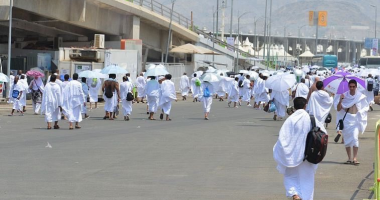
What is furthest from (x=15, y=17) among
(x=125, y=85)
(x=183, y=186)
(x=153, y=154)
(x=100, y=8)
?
(x=183, y=186)

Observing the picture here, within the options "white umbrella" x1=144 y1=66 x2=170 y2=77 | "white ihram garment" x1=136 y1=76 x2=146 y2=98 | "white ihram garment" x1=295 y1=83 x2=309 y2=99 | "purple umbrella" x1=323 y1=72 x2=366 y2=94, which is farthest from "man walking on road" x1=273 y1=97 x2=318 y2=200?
"white ihram garment" x1=136 y1=76 x2=146 y2=98

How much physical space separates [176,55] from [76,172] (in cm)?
5106

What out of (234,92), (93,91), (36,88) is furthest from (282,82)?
(234,92)

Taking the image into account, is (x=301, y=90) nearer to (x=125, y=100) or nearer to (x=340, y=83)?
(x=125, y=100)

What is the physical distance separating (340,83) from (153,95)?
11442mm

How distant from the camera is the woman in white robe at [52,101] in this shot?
2202 centimetres

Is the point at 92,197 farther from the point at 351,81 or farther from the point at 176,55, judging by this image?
the point at 176,55

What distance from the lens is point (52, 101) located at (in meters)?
22.0

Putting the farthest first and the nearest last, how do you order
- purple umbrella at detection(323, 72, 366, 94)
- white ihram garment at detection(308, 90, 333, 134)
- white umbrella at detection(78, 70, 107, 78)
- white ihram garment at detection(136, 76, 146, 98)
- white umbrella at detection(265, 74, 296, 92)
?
white ihram garment at detection(136, 76, 146, 98)
white umbrella at detection(78, 70, 107, 78)
white umbrella at detection(265, 74, 296, 92)
white ihram garment at detection(308, 90, 333, 134)
purple umbrella at detection(323, 72, 366, 94)

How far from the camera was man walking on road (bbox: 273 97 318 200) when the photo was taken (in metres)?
9.61

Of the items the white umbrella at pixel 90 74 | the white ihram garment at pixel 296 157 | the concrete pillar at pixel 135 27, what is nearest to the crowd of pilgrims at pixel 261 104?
the white ihram garment at pixel 296 157

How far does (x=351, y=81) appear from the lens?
15.1m

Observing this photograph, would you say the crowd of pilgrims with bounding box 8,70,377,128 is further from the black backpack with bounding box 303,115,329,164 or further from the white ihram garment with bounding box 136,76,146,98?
the black backpack with bounding box 303,115,329,164

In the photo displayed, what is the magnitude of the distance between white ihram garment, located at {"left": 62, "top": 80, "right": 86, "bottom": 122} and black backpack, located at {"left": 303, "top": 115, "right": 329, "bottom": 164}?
1338cm
